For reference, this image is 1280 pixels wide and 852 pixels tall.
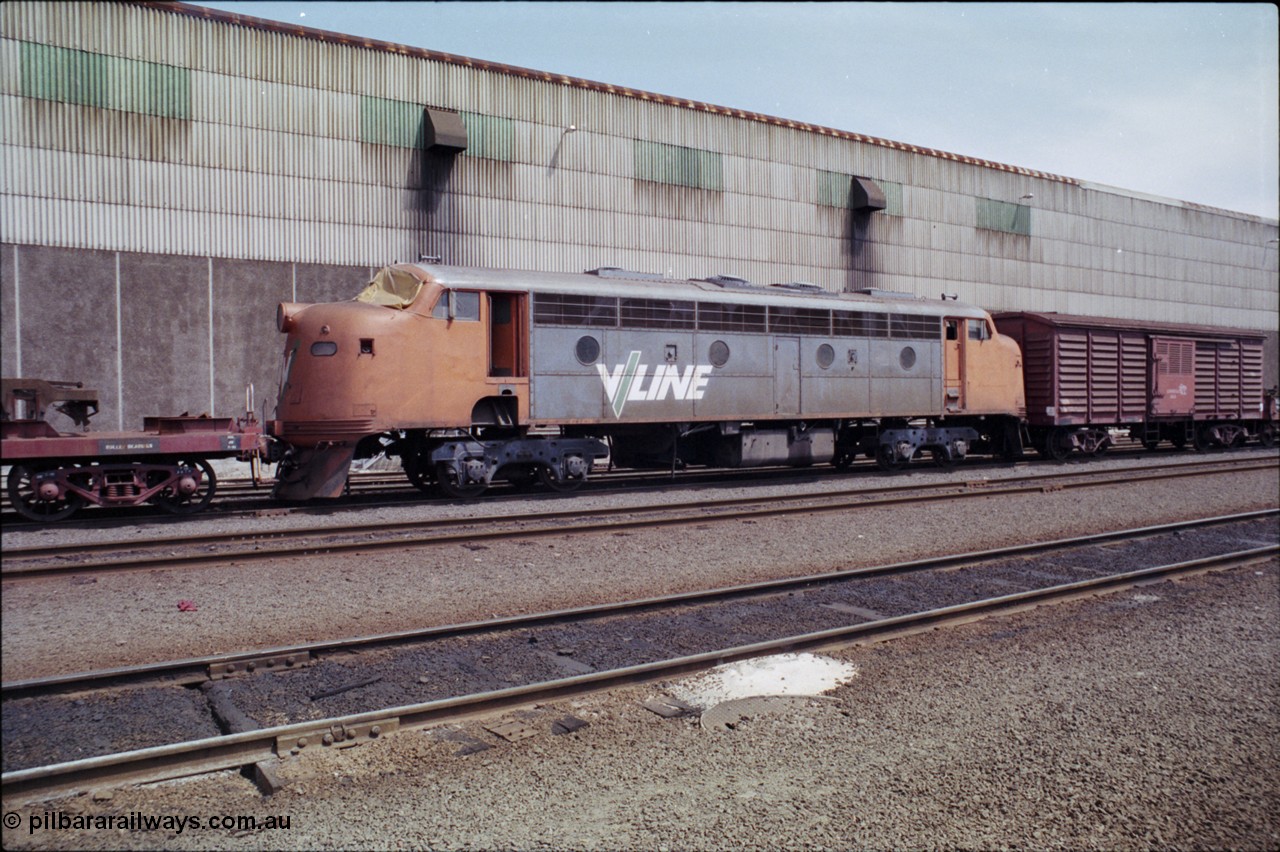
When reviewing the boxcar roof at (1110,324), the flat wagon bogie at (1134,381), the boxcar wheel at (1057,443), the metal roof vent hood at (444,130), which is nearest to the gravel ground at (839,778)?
the flat wagon bogie at (1134,381)

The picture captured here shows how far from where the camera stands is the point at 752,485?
17.4m

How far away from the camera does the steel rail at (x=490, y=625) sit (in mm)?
6070

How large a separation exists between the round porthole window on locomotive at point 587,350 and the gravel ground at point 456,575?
7.49 ft

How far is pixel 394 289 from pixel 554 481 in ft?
13.4

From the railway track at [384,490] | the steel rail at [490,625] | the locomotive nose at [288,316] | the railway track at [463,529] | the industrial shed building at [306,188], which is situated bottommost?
the steel rail at [490,625]

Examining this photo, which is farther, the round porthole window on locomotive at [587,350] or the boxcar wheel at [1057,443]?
the boxcar wheel at [1057,443]

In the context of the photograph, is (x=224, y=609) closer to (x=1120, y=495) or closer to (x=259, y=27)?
(x=1120, y=495)

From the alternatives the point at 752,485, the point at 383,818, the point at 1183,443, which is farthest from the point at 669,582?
the point at 1183,443

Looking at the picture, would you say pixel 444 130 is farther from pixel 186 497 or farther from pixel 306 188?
pixel 186 497

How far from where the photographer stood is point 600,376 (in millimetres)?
15453

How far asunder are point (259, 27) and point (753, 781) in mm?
22801

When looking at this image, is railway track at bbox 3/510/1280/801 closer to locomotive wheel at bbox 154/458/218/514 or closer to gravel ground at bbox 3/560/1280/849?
gravel ground at bbox 3/560/1280/849

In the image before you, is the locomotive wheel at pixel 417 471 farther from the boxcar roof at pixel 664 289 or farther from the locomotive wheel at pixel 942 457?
the locomotive wheel at pixel 942 457

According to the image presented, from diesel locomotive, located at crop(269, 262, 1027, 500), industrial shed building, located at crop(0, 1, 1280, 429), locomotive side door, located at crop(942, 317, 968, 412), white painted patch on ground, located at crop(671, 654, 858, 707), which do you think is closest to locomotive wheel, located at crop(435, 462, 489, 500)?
diesel locomotive, located at crop(269, 262, 1027, 500)
